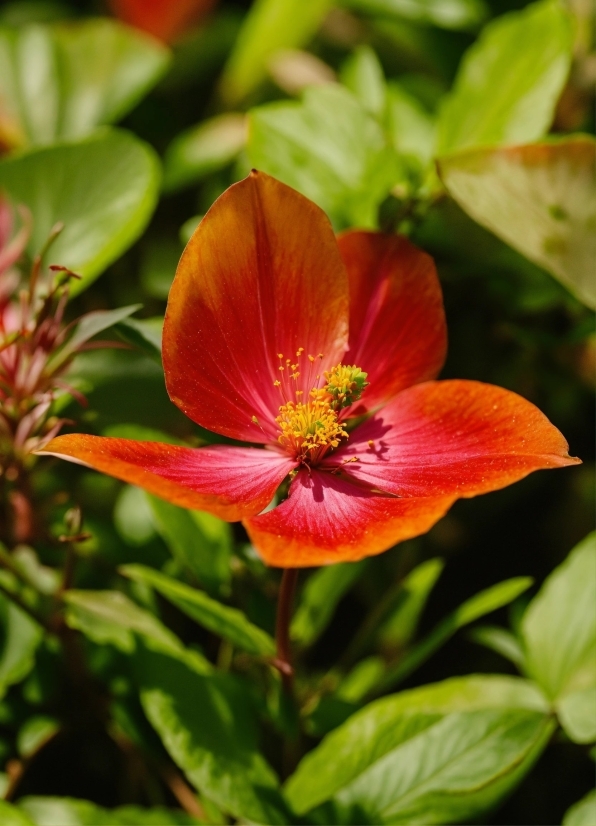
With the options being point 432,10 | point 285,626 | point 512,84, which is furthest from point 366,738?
point 432,10

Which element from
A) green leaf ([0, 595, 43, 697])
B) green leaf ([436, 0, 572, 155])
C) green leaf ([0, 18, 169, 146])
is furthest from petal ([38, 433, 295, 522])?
green leaf ([0, 18, 169, 146])

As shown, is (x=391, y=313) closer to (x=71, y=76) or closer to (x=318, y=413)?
(x=318, y=413)

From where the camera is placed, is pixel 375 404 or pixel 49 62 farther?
pixel 49 62

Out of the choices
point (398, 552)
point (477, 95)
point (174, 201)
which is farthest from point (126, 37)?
point (398, 552)

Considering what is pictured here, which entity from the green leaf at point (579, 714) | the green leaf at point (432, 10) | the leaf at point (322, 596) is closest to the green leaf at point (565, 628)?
the green leaf at point (579, 714)

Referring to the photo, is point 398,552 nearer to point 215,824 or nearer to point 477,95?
point 215,824

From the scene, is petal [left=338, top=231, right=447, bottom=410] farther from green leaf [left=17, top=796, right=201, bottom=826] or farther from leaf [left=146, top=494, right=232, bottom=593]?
green leaf [left=17, top=796, right=201, bottom=826]
